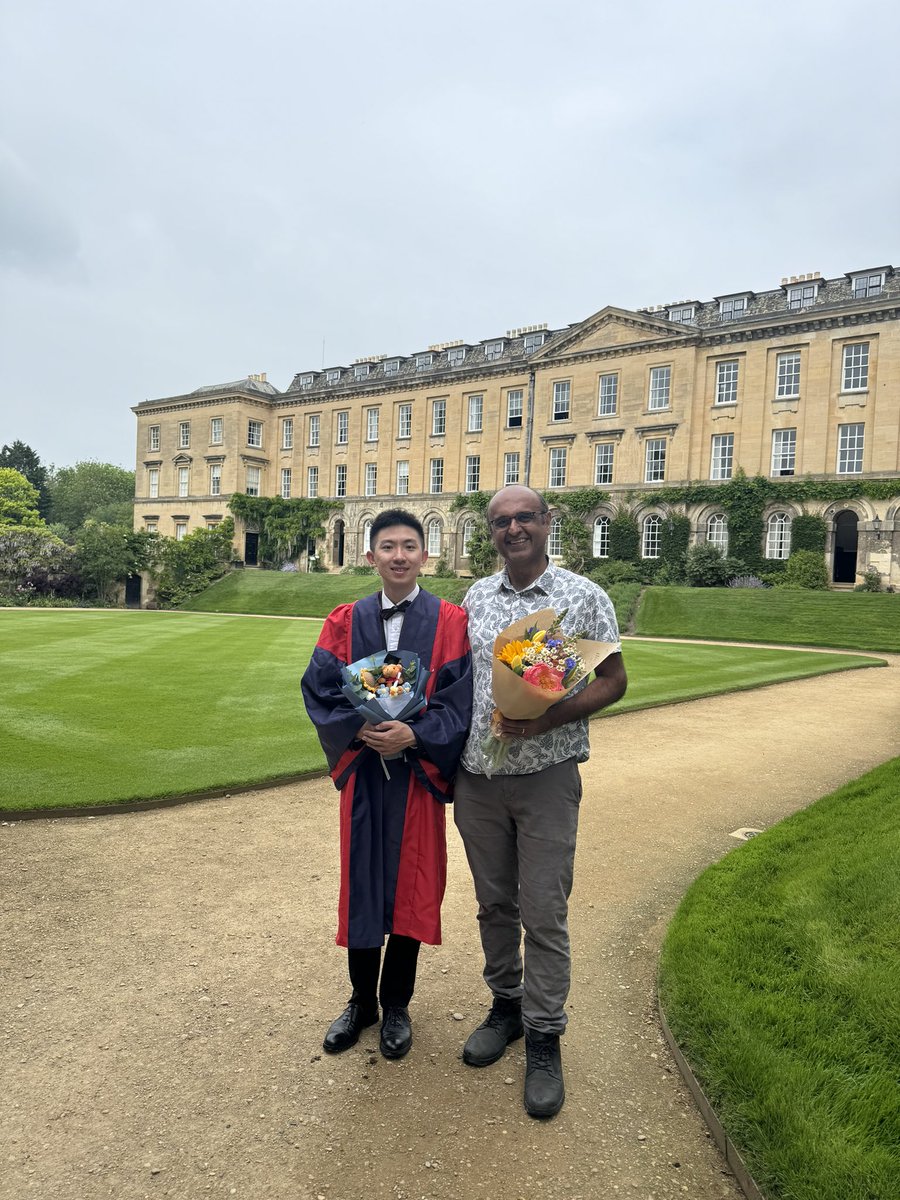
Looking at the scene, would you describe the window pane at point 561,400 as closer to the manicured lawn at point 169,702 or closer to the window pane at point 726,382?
the window pane at point 726,382

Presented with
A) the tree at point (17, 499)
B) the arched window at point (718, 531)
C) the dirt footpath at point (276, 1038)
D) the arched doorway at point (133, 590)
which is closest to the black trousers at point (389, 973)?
the dirt footpath at point (276, 1038)

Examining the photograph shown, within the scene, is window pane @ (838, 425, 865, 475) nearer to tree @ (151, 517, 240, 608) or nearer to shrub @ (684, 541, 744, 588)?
shrub @ (684, 541, 744, 588)

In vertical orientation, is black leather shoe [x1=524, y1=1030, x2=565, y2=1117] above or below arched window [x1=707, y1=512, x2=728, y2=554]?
below

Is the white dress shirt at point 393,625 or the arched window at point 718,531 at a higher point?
the arched window at point 718,531

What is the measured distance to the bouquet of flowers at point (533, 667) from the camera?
2.97 m

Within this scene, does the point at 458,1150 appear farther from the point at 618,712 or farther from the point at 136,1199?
the point at 618,712

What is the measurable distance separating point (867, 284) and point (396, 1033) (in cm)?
3975

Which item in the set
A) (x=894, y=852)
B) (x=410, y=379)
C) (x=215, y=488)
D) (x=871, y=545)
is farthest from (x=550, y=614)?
(x=215, y=488)

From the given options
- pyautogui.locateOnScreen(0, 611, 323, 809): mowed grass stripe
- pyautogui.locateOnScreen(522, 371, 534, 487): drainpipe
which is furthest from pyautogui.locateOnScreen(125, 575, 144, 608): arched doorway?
pyautogui.locateOnScreen(0, 611, 323, 809): mowed grass stripe

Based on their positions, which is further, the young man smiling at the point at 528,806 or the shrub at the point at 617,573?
the shrub at the point at 617,573

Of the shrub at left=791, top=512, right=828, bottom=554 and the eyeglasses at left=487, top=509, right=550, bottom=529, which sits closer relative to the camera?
the eyeglasses at left=487, top=509, right=550, bottom=529

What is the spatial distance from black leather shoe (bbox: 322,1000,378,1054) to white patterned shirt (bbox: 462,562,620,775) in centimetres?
123

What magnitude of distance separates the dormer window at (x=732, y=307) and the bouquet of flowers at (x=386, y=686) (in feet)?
130

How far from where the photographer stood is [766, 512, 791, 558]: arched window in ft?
115
